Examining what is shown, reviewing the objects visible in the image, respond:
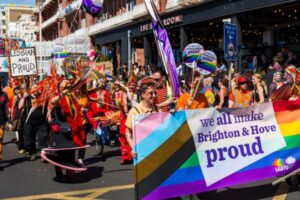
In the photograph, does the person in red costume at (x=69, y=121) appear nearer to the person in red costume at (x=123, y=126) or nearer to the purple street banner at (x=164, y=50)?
the person in red costume at (x=123, y=126)

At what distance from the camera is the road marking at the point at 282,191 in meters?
6.29

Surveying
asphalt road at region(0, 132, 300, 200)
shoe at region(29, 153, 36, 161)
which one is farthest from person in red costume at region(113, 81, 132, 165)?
shoe at region(29, 153, 36, 161)

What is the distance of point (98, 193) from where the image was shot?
680 centimetres

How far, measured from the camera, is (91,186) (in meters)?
7.29

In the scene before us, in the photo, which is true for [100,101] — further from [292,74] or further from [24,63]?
[24,63]

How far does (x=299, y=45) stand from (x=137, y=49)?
1307 centimetres

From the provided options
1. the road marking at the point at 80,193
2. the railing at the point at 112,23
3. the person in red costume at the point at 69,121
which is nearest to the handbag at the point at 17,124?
the person in red costume at the point at 69,121

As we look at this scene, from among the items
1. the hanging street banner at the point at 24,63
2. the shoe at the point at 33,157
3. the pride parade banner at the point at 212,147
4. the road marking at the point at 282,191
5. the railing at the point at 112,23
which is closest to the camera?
the pride parade banner at the point at 212,147

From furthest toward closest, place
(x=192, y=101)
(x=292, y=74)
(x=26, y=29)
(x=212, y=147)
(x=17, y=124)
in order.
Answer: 1. (x=26, y=29)
2. (x=17, y=124)
3. (x=292, y=74)
4. (x=192, y=101)
5. (x=212, y=147)

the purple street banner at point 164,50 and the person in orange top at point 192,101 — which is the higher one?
the purple street banner at point 164,50

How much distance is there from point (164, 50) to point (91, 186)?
2466mm

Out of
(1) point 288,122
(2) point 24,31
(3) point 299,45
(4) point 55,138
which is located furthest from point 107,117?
(2) point 24,31

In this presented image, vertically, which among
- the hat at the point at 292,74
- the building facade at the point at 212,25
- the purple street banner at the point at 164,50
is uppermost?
the building facade at the point at 212,25

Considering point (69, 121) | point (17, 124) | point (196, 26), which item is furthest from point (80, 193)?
point (196, 26)
